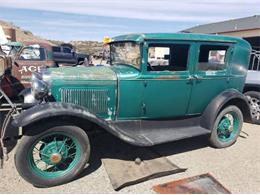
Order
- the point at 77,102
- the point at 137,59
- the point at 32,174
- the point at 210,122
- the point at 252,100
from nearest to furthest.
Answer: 1. the point at 32,174
2. the point at 77,102
3. the point at 137,59
4. the point at 210,122
5. the point at 252,100

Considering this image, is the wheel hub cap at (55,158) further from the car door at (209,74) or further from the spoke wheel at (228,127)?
the spoke wheel at (228,127)

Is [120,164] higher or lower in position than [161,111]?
lower

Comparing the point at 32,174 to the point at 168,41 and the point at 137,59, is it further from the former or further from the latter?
the point at 168,41

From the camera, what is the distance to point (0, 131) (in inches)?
158

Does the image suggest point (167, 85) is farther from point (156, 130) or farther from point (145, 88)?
point (156, 130)

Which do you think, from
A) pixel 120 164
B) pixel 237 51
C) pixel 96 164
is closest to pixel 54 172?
pixel 96 164

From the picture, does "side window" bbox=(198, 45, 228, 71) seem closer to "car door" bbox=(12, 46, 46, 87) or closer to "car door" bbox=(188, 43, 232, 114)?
"car door" bbox=(188, 43, 232, 114)

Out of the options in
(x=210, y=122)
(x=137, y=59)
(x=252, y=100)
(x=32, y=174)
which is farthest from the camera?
(x=252, y=100)

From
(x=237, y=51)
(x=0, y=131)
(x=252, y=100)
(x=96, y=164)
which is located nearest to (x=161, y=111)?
(x=96, y=164)

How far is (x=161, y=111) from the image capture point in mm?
4355

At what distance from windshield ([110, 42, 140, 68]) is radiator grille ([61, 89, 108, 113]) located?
27.3 inches

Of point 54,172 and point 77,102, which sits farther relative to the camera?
point 77,102

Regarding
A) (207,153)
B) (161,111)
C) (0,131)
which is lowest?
(207,153)

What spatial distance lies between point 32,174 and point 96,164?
1008 millimetres
